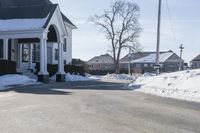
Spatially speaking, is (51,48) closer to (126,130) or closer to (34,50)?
(34,50)

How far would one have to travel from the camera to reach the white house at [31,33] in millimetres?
33188

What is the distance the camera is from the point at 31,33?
33.2 m

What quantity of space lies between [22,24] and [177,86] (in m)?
17.2

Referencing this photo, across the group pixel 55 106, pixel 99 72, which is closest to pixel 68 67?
Result: pixel 55 106

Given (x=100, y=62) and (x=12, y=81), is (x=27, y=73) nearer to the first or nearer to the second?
(x=12, y=81)

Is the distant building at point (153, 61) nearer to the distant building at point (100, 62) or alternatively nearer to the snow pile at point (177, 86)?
the distant building at point (100, 62)

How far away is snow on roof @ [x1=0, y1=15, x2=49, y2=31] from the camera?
3322cm

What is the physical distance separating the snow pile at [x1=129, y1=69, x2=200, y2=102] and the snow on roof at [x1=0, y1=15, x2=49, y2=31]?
40.3 ft

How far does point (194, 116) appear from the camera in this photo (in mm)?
11984

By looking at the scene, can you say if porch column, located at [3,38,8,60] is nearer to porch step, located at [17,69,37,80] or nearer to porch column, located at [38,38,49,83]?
porch column, located at [38,38,49,83]

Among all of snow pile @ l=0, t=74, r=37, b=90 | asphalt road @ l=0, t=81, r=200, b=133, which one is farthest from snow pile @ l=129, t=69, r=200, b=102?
snow pile @ l=0, t=74, r=37, b=90

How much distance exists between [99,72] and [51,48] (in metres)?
50.5

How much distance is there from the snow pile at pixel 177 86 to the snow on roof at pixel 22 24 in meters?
12.3

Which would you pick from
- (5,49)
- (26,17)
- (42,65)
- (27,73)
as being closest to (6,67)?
(5,49)
